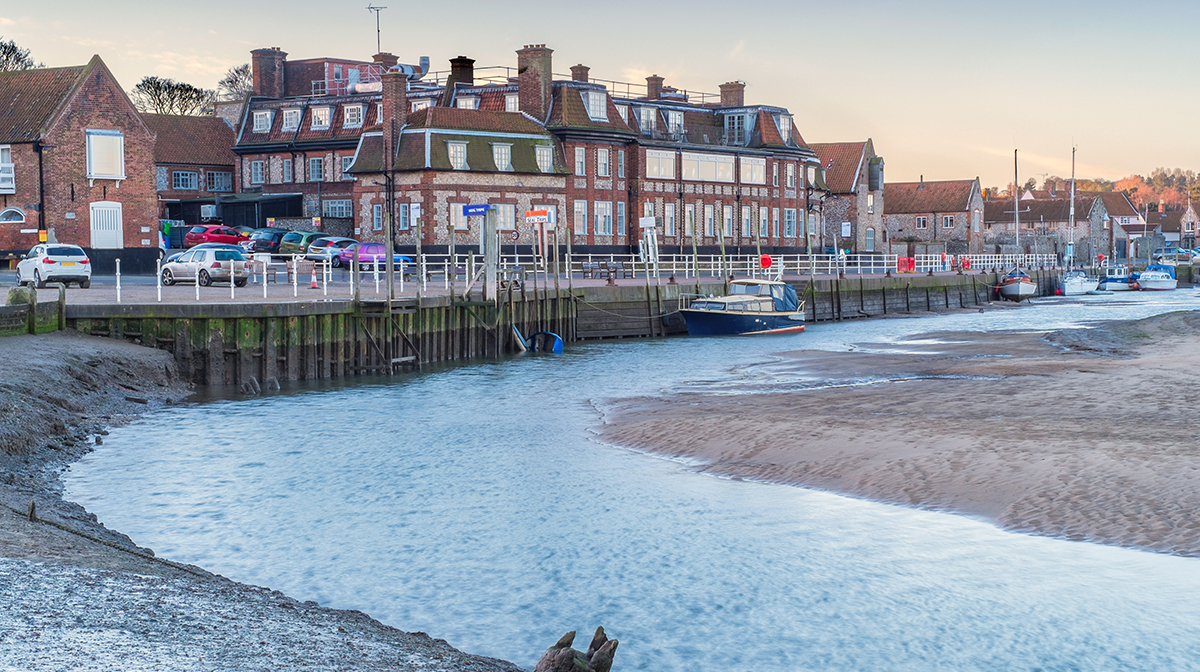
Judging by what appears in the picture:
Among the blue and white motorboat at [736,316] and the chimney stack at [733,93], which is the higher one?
the chimney stack at [733,93]

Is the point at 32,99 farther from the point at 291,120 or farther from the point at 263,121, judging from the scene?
the point at 263,121

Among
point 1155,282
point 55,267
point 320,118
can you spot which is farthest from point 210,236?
point 1155,282

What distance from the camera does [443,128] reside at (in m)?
62.1

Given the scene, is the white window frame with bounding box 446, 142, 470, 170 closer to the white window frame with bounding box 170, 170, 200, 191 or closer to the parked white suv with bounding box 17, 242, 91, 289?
the white window frame with bounding box 170, 170, 200, 191

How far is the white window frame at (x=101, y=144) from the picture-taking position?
53719mm

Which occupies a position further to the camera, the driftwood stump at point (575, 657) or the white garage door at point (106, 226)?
the white garage door at point (106, 226)

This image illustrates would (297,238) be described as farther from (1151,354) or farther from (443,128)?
(1151,354)

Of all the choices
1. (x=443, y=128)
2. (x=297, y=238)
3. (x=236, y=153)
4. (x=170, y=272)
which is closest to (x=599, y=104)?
(x=443, y=128)

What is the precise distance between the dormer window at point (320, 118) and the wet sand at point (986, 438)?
165 ft

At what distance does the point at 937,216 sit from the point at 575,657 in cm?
10875

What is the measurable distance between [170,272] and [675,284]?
21.5 metres

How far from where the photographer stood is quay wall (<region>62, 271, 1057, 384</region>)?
92.0 ft

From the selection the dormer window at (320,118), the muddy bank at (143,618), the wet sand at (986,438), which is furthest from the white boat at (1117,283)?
the muddy bank at (143,618)

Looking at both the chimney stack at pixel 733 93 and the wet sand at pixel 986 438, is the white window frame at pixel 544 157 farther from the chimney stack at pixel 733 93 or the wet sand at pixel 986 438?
the wet sand at pixel 986 438
